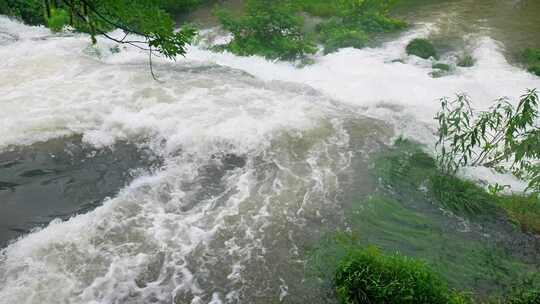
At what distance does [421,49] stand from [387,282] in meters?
8.44

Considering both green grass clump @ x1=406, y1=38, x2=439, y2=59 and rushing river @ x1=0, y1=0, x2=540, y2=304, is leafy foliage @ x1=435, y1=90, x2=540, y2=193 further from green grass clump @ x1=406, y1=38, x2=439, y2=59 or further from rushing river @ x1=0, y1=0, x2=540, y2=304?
green grass clump @ x1=406, y1=38, x2=439, y2=59

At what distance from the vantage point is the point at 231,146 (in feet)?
25.0

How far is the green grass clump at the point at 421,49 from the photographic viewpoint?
11406 millimetres

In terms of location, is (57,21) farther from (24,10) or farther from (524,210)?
(524,210)

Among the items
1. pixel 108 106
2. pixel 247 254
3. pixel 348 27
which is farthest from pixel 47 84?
pixel 348 27

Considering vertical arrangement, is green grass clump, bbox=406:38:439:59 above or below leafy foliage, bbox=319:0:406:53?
below

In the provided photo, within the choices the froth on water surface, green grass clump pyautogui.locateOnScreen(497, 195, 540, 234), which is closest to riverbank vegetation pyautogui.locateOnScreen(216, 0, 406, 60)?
the froth on water surface

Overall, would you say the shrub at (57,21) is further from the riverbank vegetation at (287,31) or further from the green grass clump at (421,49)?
the green grass clump at (421,49)

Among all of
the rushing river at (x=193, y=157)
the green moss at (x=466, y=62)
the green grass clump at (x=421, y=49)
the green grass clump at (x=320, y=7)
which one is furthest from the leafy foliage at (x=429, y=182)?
the green grass clump at (x=320, y=7)

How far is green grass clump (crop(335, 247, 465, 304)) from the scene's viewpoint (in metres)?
4.60

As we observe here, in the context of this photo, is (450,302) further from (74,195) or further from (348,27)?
(348,27)

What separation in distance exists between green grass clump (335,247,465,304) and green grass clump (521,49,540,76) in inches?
306

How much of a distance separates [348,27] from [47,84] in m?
8.68

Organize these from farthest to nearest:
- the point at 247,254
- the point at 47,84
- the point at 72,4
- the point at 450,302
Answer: the point at 47,84 → the point at 247,254 → the point at 450,302 → the point at 72,4
